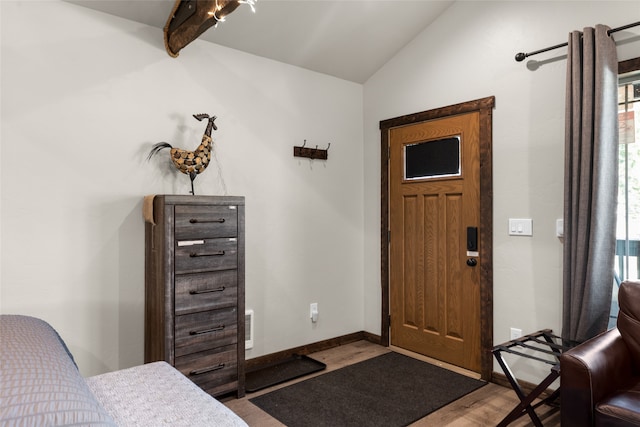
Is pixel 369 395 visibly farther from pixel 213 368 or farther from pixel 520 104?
pixel 520 104

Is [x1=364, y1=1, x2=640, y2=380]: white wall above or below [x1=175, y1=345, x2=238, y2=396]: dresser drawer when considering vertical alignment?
above

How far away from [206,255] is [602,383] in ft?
6.95

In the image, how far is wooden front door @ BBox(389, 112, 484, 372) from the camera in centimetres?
312

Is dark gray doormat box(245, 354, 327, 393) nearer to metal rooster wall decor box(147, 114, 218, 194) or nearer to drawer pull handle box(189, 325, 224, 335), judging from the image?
drawer pull handle box(189, 325, 224, 335)

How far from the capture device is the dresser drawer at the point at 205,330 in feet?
7.94

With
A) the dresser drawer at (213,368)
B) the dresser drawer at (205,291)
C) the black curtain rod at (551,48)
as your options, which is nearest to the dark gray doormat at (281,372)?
the dresser drawer at (213,368)

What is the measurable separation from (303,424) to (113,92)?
2.35 m

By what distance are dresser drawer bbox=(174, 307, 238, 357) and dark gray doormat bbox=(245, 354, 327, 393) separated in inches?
18.6

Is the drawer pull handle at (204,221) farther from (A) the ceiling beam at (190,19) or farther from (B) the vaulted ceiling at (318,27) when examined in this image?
A: (B) the vaulted ceiling at (318,27)

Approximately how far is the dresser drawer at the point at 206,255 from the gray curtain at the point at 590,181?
2.07m

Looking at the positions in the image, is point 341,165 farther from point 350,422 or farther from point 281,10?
point 350,422

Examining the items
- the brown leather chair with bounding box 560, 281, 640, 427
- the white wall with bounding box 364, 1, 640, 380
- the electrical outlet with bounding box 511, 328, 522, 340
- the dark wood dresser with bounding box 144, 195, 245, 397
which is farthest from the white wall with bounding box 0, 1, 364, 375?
the brown leather chair with bounding box 560, 281, 640, 427

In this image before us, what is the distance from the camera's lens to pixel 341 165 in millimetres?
3824

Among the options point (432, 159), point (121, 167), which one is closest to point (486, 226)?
point (432, 159)
